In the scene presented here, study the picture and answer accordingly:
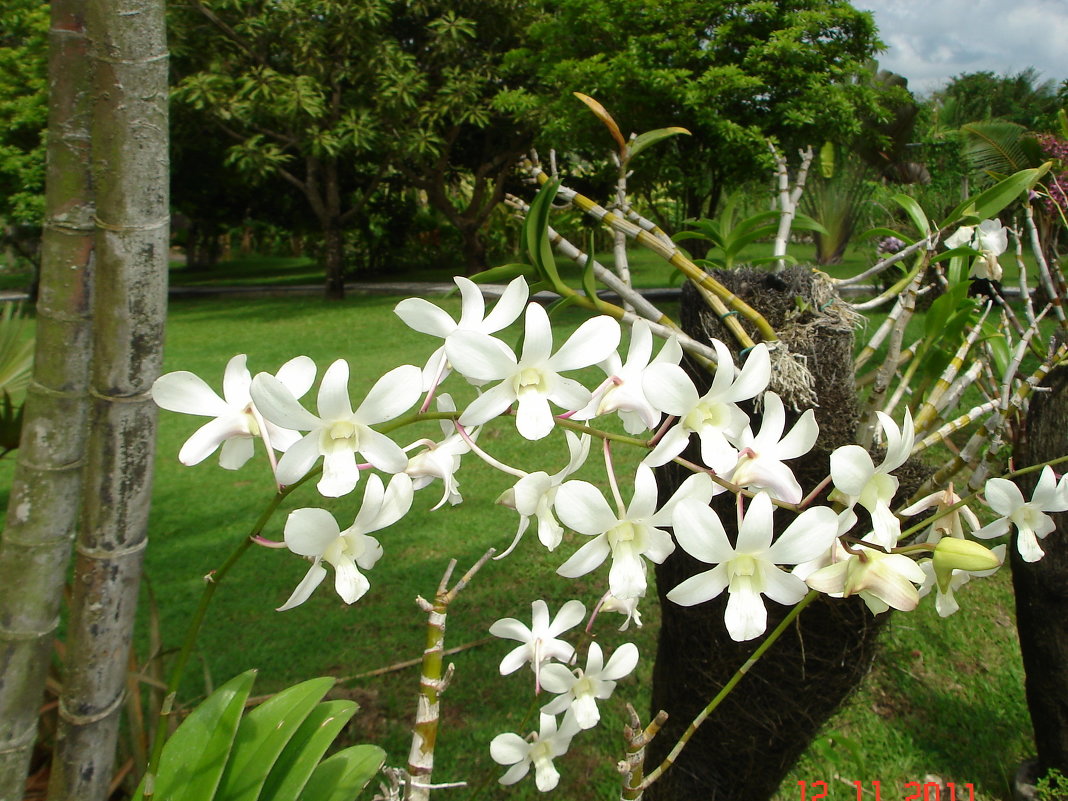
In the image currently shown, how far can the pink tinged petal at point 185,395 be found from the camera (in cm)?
58

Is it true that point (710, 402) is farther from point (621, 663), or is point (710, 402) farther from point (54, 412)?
point (54, 412)

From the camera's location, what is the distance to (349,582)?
58cm

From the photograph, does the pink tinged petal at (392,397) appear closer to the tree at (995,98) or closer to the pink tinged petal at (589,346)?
the pink tinged petal at (589,346)

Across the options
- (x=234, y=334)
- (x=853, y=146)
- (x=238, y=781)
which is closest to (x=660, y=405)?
(x=238, y=781)

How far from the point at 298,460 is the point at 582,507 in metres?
0.21

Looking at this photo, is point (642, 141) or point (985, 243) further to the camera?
point (985, 243)

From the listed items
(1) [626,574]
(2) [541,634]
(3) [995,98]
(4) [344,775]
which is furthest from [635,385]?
(3) [995,98]

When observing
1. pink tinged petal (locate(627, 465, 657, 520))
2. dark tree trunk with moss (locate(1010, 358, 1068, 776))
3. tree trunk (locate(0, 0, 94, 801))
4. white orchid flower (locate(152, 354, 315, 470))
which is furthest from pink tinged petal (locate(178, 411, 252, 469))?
dark tree trunk with moss (locate(1010, 358, 1068, 776))

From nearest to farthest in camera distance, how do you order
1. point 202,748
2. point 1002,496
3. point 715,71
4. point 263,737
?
point 1002,496 < point 202,748 < point 263,737 < point 715,71

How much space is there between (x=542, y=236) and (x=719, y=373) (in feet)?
1.14

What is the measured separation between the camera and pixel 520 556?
10.7 ft

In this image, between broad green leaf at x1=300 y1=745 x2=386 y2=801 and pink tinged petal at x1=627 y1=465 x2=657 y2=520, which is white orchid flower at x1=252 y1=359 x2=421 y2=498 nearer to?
pink tinged petal at x1=627 y1=465 x2=657 y2=520

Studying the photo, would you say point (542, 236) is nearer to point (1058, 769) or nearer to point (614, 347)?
point (614, 347)

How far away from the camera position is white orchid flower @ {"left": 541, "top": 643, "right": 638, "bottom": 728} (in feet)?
2.99
